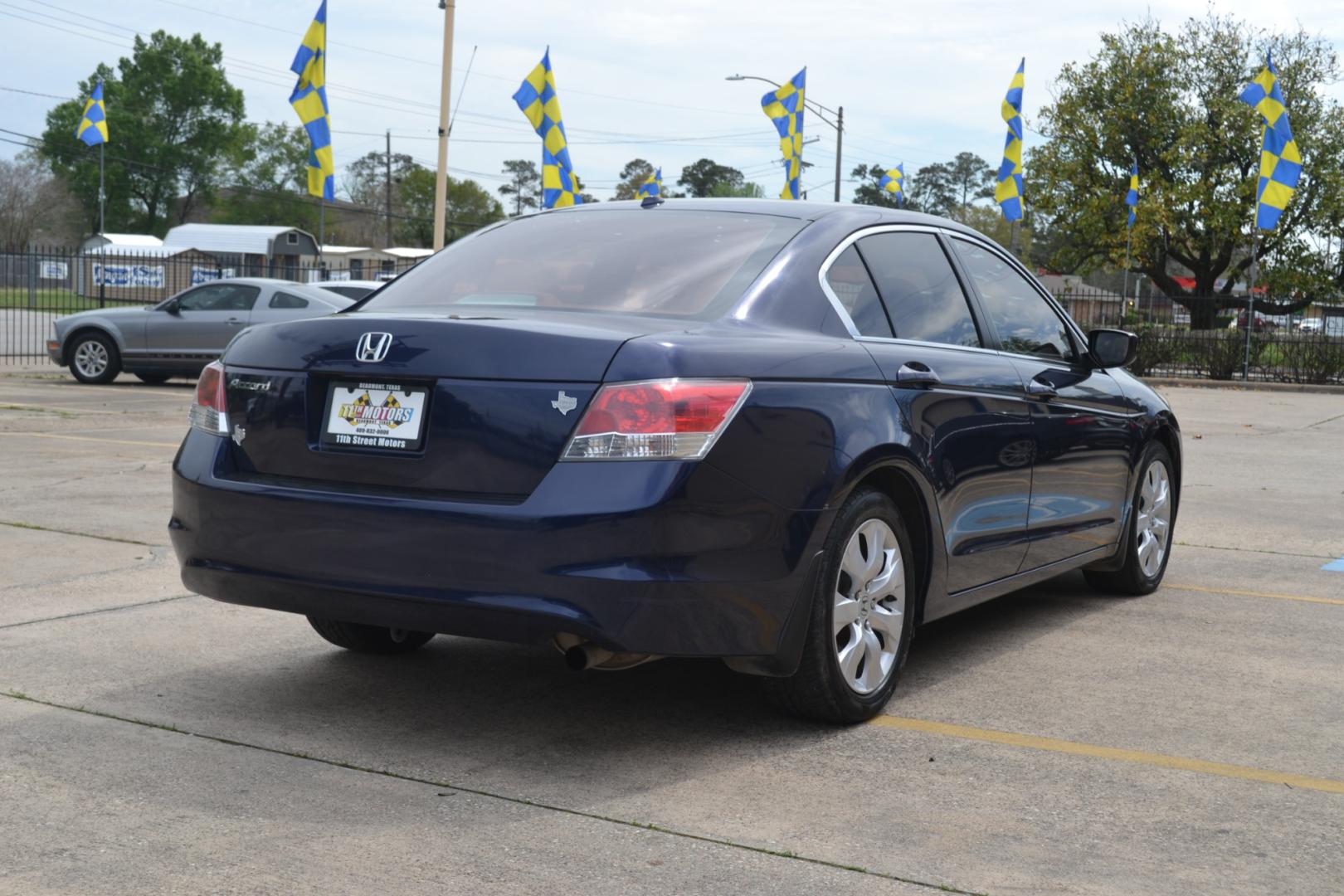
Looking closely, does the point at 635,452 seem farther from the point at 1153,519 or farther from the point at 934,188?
the point at 934,188

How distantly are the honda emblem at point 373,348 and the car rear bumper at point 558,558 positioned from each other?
361 mm

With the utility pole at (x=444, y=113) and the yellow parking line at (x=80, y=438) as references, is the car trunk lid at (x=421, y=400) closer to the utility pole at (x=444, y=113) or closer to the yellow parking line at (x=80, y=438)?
the yellow parking line at (x=80, y=438)

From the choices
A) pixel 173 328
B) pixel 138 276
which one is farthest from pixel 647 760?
pixel 138 276

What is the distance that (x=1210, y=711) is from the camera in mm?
4820

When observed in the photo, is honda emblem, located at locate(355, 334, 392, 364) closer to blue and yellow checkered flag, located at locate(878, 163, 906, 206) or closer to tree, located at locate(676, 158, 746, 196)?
blue and yellow checkered flag, located at locate(878, 163, 906, 206)

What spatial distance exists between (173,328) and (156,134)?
90866 millimetres

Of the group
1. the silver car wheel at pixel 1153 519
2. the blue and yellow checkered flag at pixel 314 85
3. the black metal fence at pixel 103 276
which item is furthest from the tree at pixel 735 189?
the silver car wheel at pixel 1153 519

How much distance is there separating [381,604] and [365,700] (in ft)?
2.59

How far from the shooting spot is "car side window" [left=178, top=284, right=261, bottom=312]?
19859 millimetres

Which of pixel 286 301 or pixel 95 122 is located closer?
pixel 286 301

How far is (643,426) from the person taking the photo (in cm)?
385

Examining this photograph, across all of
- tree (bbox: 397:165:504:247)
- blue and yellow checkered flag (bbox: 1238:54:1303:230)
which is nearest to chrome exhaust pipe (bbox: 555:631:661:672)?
blue and yellow checkered flag (bbox: 1238:54:1303:230)

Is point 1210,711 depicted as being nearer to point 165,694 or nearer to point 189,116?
point 165,694

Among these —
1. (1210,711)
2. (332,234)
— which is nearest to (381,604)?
(1210,711)
